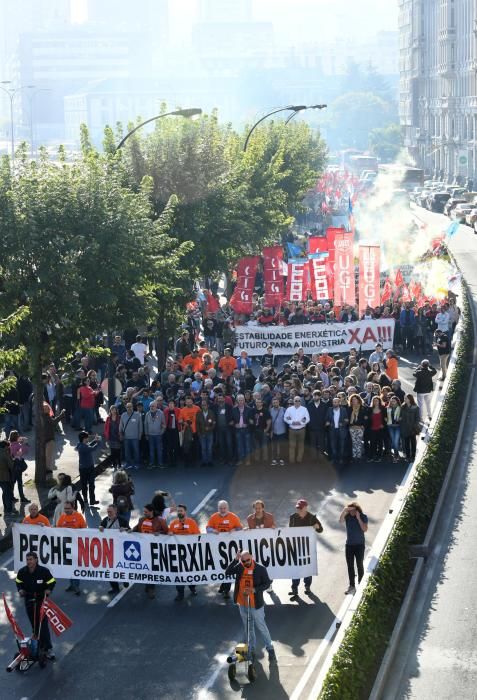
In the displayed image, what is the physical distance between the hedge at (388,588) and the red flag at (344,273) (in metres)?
10.2

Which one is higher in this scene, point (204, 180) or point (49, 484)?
point (204, 180)

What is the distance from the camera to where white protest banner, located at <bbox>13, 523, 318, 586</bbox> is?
1783 centimetres

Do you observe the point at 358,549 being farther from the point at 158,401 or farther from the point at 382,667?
the point at 158,401

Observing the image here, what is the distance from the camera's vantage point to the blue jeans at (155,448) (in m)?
25.5

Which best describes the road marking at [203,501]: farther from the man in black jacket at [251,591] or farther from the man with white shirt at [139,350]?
the man with white shirt at [139,350]

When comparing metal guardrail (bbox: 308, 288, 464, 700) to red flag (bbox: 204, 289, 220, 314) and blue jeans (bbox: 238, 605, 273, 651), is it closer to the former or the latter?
blue jeans (bbox: 238, 605, 273, 651)

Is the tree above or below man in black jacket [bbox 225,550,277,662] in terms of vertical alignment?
above

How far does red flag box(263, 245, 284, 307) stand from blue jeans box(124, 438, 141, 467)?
12266 mm

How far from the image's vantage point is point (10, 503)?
22.0m

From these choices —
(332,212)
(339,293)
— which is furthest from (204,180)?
(332,212)

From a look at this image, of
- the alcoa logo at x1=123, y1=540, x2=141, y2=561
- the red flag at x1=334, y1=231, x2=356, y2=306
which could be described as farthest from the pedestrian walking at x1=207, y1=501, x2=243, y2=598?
the red flag at x1=334, y1=231, x2=356, y2=306

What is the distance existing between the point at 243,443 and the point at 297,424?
1129 millimetres

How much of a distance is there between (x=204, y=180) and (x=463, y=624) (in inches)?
823

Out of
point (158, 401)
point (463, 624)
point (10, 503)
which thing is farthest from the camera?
point (158, 401)
